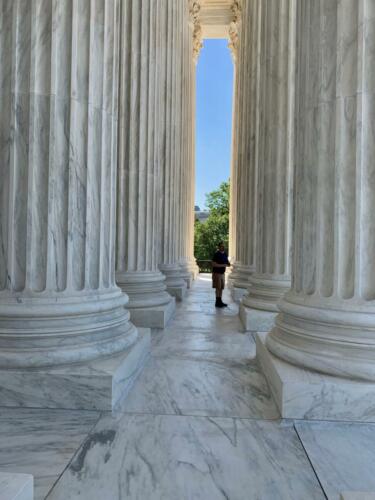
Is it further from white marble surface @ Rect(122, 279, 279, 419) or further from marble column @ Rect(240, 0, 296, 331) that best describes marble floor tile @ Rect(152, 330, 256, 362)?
marble column @ Rect(240, 0, 296, 331)

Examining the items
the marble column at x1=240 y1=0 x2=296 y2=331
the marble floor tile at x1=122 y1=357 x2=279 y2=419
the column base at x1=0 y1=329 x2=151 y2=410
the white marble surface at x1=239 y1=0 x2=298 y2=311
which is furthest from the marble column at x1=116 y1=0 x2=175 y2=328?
the column base at x1=0 y1=329 x2=151 y2=410

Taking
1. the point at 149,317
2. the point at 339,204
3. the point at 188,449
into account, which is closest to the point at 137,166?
the point at 149,317

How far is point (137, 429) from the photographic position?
39.5 feet

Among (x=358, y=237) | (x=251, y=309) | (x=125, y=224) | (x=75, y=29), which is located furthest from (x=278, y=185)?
(x=75, y=29)

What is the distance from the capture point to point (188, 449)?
10.9 meters

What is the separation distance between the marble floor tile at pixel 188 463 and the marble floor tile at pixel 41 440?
333 mm

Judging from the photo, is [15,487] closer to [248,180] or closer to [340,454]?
[340,454]

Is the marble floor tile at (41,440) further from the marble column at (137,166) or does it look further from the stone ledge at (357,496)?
the marble column at (137,166)

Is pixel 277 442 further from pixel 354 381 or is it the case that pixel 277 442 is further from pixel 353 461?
pixel 354 381

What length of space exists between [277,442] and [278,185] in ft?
60.3

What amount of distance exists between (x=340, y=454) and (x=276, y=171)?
63.5 ft

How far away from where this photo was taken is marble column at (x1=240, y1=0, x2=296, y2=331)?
26203 mm

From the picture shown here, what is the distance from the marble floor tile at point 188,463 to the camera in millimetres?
9016

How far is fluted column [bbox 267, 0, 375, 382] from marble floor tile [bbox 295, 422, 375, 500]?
4.29 ft
